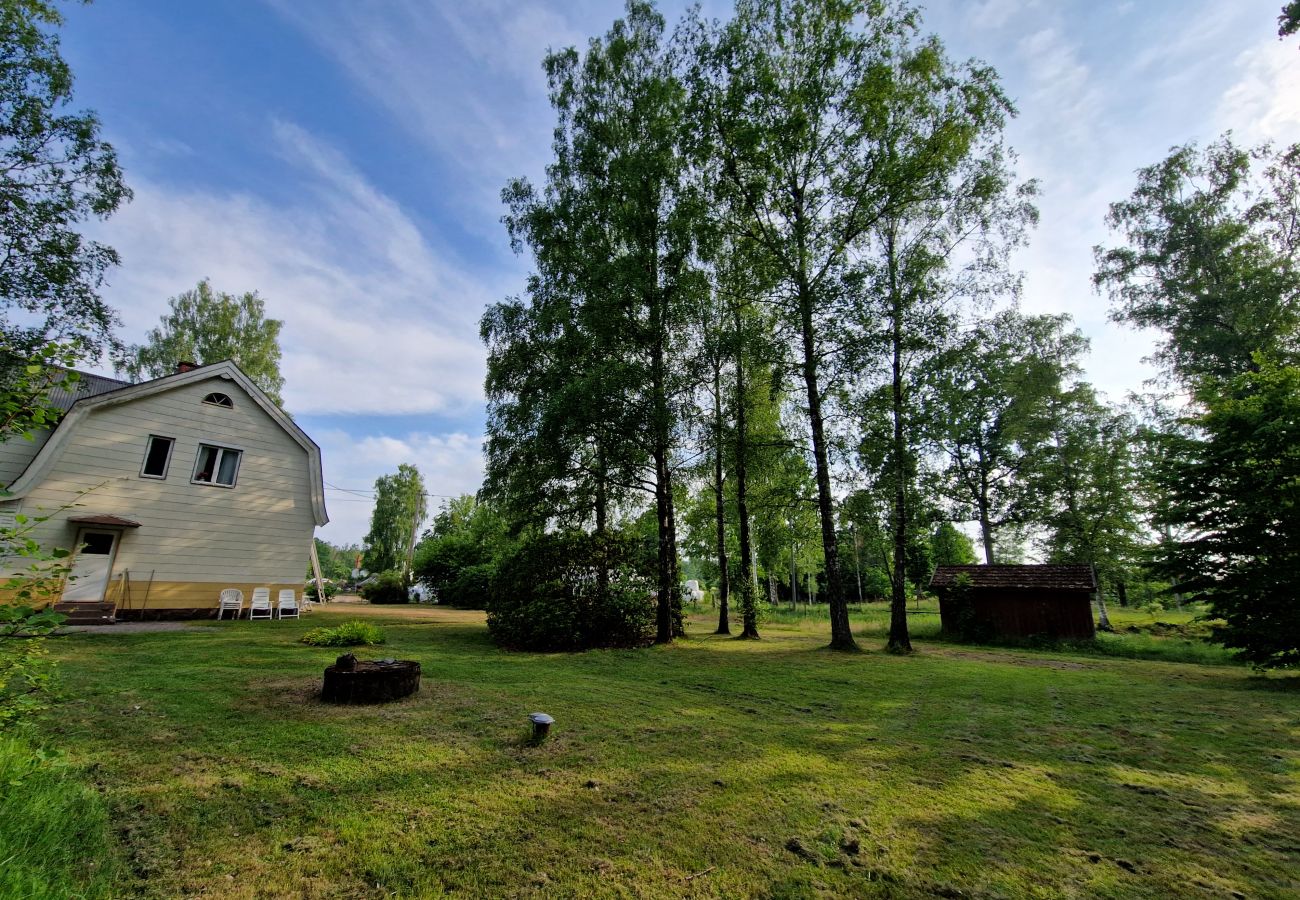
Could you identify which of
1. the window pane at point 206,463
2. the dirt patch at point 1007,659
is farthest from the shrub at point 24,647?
the dirt patch at point 1007,659

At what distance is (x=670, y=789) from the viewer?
3.91 m

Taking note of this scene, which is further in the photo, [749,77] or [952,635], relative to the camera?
[952,635]

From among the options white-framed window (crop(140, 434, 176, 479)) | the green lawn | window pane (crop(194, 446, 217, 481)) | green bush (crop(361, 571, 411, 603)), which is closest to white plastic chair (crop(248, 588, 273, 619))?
window pane (crop(194, 446, 217, 481))

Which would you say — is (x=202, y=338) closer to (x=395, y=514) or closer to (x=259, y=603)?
(x=259, y=603)

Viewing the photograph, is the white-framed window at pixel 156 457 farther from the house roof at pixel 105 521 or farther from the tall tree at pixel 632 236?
the tall tree at pixel 632 236

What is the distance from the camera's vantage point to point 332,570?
2837 inches

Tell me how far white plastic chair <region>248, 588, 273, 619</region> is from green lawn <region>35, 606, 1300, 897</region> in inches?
318

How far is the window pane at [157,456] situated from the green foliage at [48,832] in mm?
14553

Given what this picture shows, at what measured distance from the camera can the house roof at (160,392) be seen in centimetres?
1227

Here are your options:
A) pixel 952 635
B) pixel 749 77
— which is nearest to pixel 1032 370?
pixel 952 635

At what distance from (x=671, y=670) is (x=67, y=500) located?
1600cm

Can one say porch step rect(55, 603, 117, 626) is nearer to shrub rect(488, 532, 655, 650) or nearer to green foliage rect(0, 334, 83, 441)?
shrub rect(488, 532, 655, 650)

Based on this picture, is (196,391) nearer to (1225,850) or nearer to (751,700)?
(751,700)

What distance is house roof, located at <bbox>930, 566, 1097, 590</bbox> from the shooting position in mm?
17594
